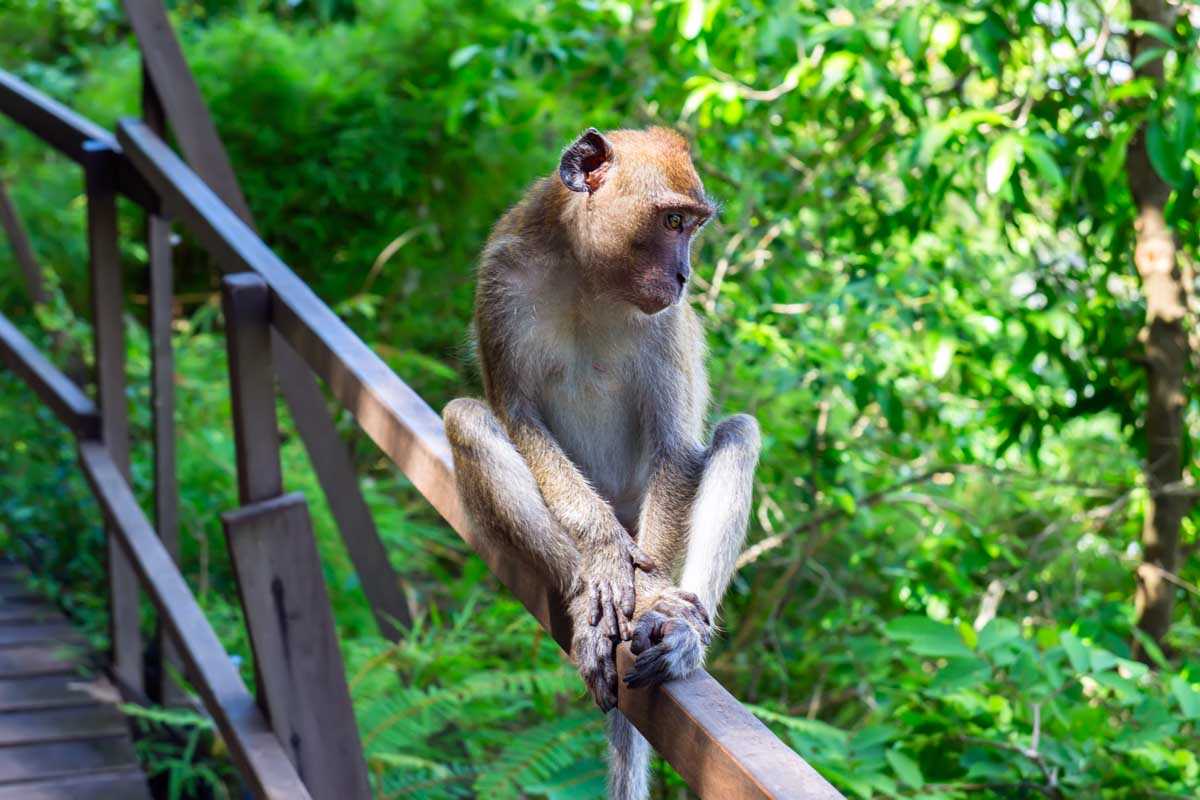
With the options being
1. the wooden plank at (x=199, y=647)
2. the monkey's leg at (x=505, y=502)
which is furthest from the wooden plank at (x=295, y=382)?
the monkey's leg at (x=505, y=502)

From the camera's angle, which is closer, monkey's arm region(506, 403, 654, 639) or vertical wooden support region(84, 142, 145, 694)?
monkey's arm region(506, 403, 654, 639)

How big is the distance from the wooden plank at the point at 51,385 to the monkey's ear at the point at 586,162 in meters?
1.81

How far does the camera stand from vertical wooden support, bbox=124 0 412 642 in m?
3.56

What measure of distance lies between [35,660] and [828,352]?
2657 mm

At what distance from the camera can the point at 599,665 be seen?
1.93 meters

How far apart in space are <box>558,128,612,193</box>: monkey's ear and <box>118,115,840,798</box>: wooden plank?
568 mm

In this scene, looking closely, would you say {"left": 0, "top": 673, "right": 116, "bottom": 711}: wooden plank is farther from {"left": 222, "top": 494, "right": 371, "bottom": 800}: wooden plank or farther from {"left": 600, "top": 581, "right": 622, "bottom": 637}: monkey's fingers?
{"left": 600, "top": 581, "right": 622, "bottom": 637}: monkey's fingers

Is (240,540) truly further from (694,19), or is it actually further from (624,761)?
(694,19)

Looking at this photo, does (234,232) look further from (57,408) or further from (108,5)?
(108,5)

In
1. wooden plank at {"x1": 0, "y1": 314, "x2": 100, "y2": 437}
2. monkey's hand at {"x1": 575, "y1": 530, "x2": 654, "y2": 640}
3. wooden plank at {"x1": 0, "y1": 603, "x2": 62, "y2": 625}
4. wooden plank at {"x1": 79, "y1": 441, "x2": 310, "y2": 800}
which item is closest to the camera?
monkey's hand at {"x1": 575, "y1": 530, "x2": 654, "y2": 640}

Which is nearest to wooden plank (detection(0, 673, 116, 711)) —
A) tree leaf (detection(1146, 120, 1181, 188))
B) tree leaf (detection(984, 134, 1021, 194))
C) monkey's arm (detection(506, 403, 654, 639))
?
monkey's arm (detection(506, 403, 654, 639))

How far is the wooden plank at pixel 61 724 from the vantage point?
3.52 metres

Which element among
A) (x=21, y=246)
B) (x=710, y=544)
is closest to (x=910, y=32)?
(x=710, y=544)

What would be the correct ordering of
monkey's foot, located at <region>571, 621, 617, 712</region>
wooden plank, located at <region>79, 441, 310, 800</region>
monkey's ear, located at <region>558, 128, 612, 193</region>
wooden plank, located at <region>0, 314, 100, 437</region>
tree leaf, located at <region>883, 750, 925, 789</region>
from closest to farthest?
monkey's foot, located at <region>571, 621, 617, 712</region>
wooden plank, located at <region>79, 441, 310, 800</region>
monkey's ear, located at <region>558, 128, 612, 193</region>
tree leaf, located at <region>883, 750, 925, 789</region>
wooden plank, located at <region>0, 314, 100, 437</region>
